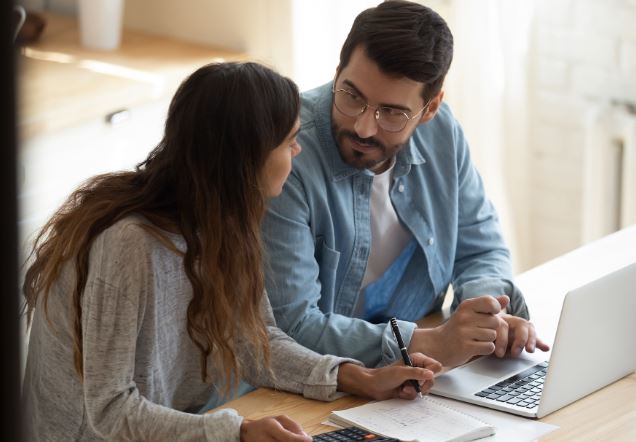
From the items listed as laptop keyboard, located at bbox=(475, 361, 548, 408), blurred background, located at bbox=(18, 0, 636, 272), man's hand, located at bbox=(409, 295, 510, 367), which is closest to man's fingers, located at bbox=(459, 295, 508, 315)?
man's hand, located at bbox=(409, 295, 510, 367)

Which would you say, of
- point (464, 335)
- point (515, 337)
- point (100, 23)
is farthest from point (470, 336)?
point (100, 23)

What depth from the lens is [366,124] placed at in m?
1.52

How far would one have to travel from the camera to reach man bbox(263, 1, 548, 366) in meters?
1.43

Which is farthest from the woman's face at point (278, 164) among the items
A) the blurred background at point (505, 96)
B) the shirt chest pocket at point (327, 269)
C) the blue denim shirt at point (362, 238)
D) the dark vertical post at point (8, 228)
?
the blurred background at point (505, 96)

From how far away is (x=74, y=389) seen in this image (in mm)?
1158

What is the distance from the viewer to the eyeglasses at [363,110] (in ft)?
5.00

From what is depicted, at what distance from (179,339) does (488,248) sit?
77cm

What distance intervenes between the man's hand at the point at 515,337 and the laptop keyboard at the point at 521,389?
0.05m

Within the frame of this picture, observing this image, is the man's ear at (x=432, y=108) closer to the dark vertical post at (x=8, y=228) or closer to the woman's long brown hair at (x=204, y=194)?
the woman's long brown hair at (x=204, y=194)

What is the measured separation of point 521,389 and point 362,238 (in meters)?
0.40

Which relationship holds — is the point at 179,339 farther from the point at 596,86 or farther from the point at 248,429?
the point at 596,86

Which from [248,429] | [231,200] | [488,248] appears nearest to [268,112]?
[231,200]

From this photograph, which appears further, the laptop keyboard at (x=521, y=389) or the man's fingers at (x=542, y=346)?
the man's fingers at (x=542, y=346)

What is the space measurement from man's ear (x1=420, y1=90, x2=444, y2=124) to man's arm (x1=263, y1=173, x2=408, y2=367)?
1.02 feet
